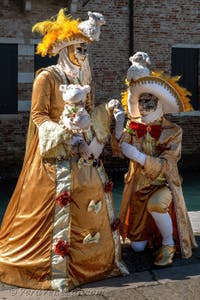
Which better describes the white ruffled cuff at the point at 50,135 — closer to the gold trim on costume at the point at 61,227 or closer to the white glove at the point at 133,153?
Answer: the gold trim on costume at the point at 61,227

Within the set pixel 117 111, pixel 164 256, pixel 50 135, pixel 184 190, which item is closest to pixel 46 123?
pixel 50 135

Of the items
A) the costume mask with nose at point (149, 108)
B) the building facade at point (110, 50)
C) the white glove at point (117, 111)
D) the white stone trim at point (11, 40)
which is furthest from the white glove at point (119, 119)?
the white stone trim at point (11, 40)

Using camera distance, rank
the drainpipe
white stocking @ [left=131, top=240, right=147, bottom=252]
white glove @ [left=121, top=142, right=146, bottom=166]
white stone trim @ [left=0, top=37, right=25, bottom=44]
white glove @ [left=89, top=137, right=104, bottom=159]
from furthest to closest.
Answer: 1. the drainpipe
2. white stone trim @ [left=0, top=37, right=25, bottom=44]
3. white stocking @ [left=131, top=240, right=147, bottom=252]
4. white glove @ [left=121, top=142, right=146, bottom=166]
5. white glove @ [left=89, top=137, right=104, bottom=159]

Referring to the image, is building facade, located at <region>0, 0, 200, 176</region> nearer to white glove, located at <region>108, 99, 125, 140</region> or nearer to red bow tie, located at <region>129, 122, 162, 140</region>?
red bow tie, located at <region>129, 122, 162, 140</region>

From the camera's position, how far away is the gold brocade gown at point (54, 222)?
11.2 feet

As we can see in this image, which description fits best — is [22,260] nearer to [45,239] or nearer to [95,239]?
[45,239]

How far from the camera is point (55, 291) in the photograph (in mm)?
3369

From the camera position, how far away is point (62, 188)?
346 centimetres

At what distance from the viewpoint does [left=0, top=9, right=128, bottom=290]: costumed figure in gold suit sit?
3.40 meters

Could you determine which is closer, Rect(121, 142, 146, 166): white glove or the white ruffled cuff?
the white ruffled cuff

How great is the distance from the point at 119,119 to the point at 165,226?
1.06m

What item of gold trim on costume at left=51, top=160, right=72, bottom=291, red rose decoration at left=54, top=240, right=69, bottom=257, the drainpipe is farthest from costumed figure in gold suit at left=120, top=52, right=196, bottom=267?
the drainpipe

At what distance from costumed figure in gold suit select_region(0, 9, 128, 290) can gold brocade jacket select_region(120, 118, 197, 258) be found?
0.53 meters

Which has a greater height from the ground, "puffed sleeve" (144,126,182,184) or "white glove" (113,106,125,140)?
"white glove" (113,106,125,140)
